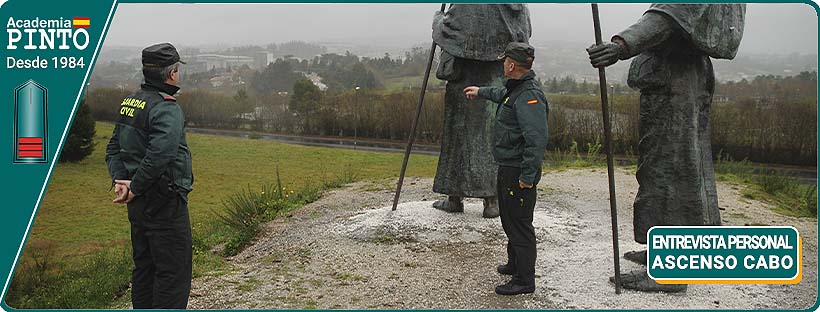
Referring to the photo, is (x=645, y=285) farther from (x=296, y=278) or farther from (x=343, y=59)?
(x=343, y=59)

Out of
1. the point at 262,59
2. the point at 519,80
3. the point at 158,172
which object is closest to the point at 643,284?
the point at 519,80

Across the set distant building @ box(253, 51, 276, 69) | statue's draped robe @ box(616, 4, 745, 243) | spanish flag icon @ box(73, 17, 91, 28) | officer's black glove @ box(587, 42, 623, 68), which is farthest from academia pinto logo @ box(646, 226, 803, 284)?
distant building @ box(253, 51, 276, 69)

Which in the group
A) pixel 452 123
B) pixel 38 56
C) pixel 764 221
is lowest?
pixel 764 221

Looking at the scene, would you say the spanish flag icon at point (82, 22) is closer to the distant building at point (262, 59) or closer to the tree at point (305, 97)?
the distant building at point (262, 59)

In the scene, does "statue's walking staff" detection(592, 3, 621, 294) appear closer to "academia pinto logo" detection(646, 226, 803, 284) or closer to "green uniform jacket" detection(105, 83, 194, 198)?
"academia pinto logo" detection(646, 226, 803, 284)

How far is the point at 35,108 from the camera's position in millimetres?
4738

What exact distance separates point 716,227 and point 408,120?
18.0ft

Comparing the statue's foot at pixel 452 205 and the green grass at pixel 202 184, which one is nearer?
the green grass at pixel 202 184

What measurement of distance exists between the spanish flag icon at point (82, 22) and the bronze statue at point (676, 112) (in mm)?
3267

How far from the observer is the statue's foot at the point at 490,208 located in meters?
7.56

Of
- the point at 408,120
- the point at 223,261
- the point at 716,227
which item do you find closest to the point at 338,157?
the point at 408,120

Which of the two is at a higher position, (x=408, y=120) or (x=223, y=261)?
(x=408, y=120)

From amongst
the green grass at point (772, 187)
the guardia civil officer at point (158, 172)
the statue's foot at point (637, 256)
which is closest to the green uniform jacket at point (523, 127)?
the statue's foot at point (637, 256)

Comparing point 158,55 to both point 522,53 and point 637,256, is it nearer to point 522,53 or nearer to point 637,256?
point 522,53
